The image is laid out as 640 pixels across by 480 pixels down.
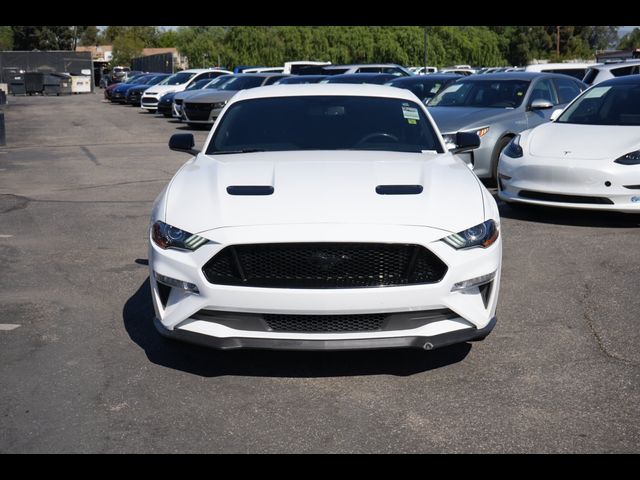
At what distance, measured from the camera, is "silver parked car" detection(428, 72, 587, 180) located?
11.3 meters

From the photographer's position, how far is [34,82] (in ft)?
192

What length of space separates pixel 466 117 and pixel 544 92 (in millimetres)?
1912

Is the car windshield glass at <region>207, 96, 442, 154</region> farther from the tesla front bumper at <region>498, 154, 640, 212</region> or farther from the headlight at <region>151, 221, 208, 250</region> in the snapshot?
the tesla front bumper at <region>498, 154, 640, 212</region>

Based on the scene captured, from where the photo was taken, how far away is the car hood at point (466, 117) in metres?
11.4

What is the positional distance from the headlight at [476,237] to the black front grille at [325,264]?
0.15 metres

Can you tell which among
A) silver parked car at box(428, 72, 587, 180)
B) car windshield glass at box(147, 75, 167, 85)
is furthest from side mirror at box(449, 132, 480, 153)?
car windshield glass at box(147, 75, 167, 85)

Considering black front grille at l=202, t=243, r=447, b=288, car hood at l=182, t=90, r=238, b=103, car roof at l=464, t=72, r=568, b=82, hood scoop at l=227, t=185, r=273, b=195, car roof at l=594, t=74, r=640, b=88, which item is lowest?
car hood at l=182, t=90, r=238, b=103

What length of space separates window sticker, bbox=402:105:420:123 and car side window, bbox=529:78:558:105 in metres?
6.54

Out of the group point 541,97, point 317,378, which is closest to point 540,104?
point 541,97

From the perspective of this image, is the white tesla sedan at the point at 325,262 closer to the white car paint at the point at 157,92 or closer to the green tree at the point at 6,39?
the white car paint at the point at 157,92

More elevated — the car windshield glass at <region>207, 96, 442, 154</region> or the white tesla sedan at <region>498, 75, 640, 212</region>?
the car windshield glass at <region>207, 96, 442, 154</region>
